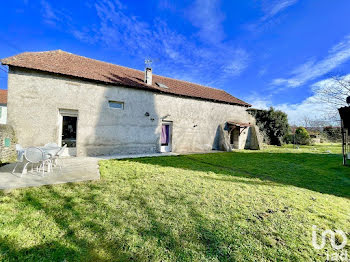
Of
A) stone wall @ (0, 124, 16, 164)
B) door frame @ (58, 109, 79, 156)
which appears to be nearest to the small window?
door frame @ (58, 109, 79, 156)

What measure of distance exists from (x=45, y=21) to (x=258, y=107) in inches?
877

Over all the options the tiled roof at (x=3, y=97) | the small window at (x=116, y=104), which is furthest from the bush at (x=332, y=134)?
the tiled roof at (x=3, y=97)

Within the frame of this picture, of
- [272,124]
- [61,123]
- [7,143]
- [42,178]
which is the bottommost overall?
[42,178]

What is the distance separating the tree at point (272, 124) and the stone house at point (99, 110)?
6.09 m

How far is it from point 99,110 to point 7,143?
4.34 m

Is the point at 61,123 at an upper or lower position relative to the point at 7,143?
upper

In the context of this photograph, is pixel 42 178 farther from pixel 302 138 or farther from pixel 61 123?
pixel 302 138

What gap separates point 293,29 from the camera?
10.9 m

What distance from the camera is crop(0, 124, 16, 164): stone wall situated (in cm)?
653

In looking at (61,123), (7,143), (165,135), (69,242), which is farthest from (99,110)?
(69,242)

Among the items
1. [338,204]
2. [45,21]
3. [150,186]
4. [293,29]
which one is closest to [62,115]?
[150,186]

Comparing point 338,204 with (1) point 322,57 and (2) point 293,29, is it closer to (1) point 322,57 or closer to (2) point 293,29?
(2) point 293,29

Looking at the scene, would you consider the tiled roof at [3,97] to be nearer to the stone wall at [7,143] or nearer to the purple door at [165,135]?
the stone wall at [7,143]

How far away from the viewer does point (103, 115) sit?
32.0ft
